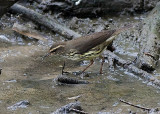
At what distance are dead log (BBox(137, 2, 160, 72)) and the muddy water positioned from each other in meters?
0.38

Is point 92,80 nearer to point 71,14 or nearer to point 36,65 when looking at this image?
point 36,65

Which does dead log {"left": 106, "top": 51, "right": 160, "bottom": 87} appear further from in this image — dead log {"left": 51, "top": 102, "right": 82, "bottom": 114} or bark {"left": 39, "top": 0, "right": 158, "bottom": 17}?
bark {"left": 39, "top": 0, "right": 158, "bottom": 17}

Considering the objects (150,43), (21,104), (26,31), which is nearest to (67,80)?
(21,104)

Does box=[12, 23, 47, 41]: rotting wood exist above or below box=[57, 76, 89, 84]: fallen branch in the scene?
above

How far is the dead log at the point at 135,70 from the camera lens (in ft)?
19.4

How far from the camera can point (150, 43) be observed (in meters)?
7.24

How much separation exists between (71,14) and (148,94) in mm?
4896

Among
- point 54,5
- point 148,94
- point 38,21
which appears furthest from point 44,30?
point 148,94

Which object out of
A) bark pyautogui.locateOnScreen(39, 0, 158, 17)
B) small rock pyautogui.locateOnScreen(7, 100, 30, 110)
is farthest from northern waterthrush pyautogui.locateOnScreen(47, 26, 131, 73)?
bark pyautogui.locateOnScreen(39, 0, 158, 17)

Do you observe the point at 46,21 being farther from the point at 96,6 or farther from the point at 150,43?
the point at 150,43

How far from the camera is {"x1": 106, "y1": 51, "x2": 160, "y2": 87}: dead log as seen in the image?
5919 mm

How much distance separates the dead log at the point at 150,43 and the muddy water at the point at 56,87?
376mm

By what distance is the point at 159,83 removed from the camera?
5711 mm

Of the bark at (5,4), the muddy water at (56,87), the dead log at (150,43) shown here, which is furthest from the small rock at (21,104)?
the bark at (5,4)
